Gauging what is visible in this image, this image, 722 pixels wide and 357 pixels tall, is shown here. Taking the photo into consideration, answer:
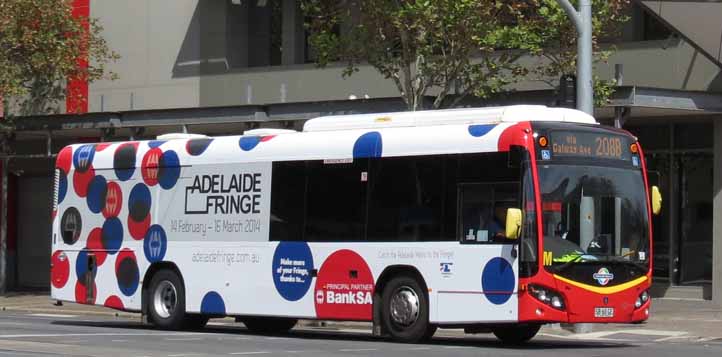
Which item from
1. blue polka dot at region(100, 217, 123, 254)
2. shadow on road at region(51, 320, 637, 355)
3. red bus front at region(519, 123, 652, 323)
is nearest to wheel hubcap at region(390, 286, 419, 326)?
shadow on road at region(51, 320, 637, 355)

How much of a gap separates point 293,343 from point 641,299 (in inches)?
187

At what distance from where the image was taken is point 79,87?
3672 cm

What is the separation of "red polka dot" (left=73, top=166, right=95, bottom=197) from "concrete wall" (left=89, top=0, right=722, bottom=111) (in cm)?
993

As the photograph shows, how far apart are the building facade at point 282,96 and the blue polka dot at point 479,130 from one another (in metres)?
7.46

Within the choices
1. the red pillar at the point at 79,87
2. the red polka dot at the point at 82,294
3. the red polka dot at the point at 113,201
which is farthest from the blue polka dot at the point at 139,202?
the red pillar at the point at 79,87

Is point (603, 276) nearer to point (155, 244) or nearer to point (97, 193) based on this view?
point (155, 244)

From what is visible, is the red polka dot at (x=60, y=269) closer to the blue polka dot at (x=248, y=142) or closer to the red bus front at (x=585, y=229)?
the blue polka dot at (x=248, y=142)

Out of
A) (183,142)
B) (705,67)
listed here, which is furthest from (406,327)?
(705,67)

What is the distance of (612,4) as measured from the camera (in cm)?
2509

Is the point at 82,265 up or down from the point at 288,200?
down

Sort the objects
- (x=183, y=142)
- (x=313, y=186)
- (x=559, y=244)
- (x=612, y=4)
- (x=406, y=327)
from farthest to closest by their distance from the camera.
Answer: (x=612, y=4), (x=183, y=142), (x=313, y=186), (x=406, y=327), (x=559, y=244)

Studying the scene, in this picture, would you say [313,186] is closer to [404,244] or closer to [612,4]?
[404,244]

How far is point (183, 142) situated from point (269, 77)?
470 inches

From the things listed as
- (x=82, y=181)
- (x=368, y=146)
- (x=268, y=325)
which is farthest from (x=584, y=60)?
(x=82, y=181)
